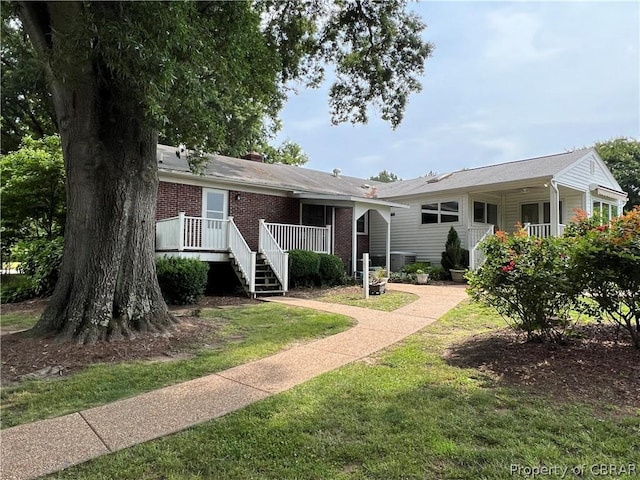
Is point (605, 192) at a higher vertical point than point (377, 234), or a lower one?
higher

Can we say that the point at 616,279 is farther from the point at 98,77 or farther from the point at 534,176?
the point at 534,176

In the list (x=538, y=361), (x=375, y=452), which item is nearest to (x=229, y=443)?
(x=375, y=452)

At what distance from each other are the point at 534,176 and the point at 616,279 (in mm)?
11042

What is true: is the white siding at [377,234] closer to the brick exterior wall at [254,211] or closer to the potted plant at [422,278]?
the potted plant at [422,278]

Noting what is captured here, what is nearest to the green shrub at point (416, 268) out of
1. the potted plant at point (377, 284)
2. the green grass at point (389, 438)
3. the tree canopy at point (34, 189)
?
the potted plant at point (377, 284)

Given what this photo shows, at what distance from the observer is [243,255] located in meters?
11.9

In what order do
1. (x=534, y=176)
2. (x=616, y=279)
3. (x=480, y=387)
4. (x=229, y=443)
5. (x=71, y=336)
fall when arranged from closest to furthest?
1. (x=229, y=443)
2. (x=480, y=387)
3. (x=616, y=279)
4. (x=71, y=336)
5. (x=534, y=176)

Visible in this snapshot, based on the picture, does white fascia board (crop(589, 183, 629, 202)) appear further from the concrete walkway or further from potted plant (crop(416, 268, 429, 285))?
the concrete walkway

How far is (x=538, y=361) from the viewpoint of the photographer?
4.79m

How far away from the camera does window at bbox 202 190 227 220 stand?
530 inches

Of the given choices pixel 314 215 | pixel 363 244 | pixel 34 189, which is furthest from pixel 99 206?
pixel 363 244

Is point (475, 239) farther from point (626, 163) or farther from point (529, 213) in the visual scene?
point (626, 163)

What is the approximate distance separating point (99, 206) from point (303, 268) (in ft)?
23.6

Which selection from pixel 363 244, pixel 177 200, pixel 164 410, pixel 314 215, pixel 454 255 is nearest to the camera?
pixel 164 410
